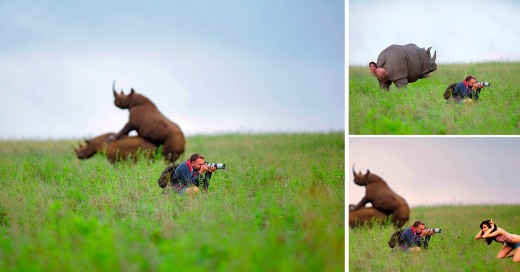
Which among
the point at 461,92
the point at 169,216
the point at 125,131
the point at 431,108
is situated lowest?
the point at 169,216

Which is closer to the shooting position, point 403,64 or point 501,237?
point 501,237

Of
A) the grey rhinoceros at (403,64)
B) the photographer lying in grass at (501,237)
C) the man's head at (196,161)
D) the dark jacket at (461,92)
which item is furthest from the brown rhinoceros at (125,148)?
the photographer lying in grass at (501,237)

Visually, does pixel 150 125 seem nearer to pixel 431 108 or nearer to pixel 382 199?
pixel 382 199

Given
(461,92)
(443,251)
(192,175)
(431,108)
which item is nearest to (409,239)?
(443,251)

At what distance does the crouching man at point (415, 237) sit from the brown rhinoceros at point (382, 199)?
0.24 m

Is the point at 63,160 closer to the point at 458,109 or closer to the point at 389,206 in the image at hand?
the point at 389,206

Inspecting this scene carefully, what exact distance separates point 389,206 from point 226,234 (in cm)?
174

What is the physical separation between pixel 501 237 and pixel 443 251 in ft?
1.59

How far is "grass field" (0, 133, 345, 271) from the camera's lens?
16.9 ft

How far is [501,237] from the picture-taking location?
6285 millimetres

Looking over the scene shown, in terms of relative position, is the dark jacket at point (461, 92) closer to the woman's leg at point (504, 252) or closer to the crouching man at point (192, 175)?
the woman's leg at point (504, 252)

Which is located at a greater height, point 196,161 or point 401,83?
point 401,83

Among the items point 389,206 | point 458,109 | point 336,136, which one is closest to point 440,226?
point 389,206

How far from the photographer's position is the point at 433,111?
635cm
